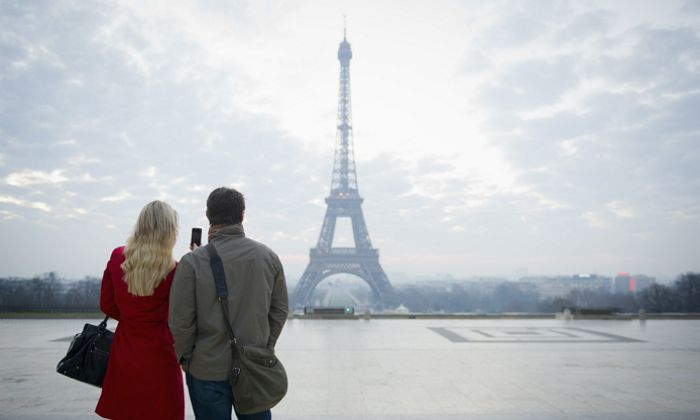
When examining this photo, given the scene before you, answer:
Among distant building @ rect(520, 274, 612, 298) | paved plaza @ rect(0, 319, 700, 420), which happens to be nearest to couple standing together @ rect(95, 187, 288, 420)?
paved plaza @ rect(0, 319, 700, 420)

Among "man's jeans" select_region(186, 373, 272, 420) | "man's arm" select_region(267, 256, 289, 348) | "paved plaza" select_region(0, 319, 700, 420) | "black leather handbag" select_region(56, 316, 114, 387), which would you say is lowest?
"paved plaza" select_region(0, 319, 700, 420)

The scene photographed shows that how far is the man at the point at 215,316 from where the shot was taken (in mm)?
2877

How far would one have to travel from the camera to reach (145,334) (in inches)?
124

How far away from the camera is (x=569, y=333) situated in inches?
602

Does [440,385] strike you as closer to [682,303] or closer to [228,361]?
[228,361]

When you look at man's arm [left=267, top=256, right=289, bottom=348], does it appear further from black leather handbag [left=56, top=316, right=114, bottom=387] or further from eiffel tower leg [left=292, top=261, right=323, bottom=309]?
eiffel tower leg [left=292, top=261, right=323, bottom=309]

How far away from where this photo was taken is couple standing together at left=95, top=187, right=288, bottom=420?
2893 mm

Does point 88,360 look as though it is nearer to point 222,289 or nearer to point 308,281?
point 222,289

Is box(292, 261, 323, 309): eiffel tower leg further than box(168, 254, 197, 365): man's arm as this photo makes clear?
Yes

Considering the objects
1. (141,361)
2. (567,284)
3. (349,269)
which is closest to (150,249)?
(141,361)

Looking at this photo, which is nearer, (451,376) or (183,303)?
(183,303)

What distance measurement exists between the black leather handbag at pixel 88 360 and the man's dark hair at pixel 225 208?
908 mm

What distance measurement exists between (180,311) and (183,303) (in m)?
0.04

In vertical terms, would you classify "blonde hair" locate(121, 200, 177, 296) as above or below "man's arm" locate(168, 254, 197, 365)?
above
